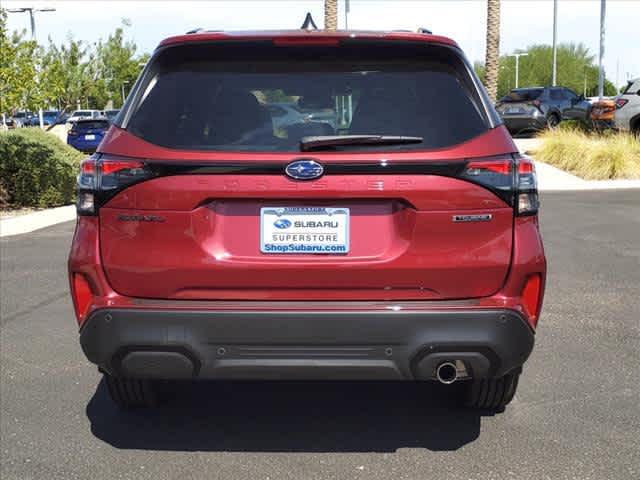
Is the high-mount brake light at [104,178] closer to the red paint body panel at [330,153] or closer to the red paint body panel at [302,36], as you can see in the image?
the red paint body panel at [330,153]

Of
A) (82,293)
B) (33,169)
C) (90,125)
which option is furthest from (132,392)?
(90,125)

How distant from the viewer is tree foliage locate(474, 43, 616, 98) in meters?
95.8

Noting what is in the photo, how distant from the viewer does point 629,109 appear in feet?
66.1

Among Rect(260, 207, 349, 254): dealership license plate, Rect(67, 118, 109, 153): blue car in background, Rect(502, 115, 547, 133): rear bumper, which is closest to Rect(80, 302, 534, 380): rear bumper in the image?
Rect(260, 207, 349, 254): dealership license plate

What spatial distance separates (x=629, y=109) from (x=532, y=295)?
1821cm

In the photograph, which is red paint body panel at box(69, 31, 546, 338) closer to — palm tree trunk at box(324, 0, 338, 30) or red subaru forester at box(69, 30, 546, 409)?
Answer: red subaru forester at box(69, 30, 546, 409)

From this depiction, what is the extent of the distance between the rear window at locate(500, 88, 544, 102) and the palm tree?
4.12ft

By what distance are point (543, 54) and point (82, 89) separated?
77.0 m

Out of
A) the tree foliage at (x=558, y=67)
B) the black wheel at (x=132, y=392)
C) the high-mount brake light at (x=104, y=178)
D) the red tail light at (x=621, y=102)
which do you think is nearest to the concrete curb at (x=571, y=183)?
the red tail light at (x=621, y=102)

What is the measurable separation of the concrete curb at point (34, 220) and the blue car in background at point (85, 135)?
15.4 metres

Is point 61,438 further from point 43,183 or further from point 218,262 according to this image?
point 43,183

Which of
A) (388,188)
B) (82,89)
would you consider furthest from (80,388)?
(82,89)

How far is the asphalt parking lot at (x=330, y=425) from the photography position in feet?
12.4

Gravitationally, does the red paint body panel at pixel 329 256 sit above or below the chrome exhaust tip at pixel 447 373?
above
